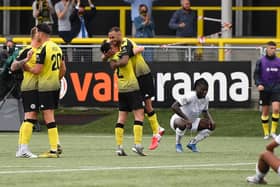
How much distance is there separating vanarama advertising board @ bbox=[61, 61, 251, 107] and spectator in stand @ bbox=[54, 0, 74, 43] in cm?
196

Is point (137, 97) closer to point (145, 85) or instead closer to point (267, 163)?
point (145, 85)

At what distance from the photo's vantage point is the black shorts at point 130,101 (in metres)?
17.5

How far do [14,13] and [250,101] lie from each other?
9.57 metres

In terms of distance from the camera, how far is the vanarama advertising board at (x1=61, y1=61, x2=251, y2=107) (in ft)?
84.9

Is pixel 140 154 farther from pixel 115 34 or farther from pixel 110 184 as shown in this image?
pixel 110 184

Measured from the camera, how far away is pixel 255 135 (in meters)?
24.1

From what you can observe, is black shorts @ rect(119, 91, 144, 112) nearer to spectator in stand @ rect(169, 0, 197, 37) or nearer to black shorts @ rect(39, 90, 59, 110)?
black shorts @ rect(39, 90, 59, 110)

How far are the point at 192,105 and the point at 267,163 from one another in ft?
21.0

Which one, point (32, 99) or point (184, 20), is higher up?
point (184, 20)

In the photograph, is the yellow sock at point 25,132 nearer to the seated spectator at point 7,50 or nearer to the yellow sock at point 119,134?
the yellow sock at point 119,134

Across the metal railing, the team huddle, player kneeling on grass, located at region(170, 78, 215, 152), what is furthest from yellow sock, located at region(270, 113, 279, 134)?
the metal railing

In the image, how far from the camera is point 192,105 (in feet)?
61.0

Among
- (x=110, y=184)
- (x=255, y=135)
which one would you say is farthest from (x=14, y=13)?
(x=110, y=184)

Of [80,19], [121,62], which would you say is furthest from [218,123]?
[121,62]
